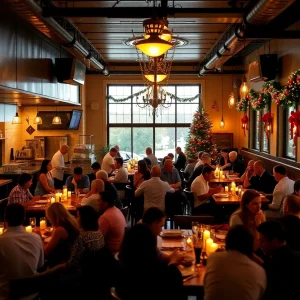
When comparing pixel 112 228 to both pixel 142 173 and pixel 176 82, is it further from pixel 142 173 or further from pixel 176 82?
pixel 176 82

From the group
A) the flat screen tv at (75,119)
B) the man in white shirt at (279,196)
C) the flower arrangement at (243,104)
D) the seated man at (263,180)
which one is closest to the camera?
the man in white shirt at (279,196)

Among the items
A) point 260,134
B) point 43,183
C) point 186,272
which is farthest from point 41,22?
point 260,134

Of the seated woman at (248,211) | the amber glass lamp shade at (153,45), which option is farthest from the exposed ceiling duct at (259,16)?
the seated woman at (248,211)

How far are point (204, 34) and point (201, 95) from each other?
6.51 m

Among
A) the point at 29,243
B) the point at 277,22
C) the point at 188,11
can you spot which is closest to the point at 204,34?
the point at 277,22

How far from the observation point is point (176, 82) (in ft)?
59.5

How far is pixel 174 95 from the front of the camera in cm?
1820

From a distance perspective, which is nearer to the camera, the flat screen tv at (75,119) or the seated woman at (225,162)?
the seated woman at (225,162)

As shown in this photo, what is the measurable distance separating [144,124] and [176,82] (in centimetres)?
208

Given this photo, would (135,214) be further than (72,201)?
Yes

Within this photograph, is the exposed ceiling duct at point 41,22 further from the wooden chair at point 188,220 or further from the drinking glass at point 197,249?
the drinking glass at point 197,249

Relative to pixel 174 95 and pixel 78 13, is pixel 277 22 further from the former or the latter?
pixel 174 95

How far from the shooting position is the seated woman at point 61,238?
468 cm

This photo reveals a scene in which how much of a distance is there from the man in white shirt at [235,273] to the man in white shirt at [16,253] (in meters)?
1.71
